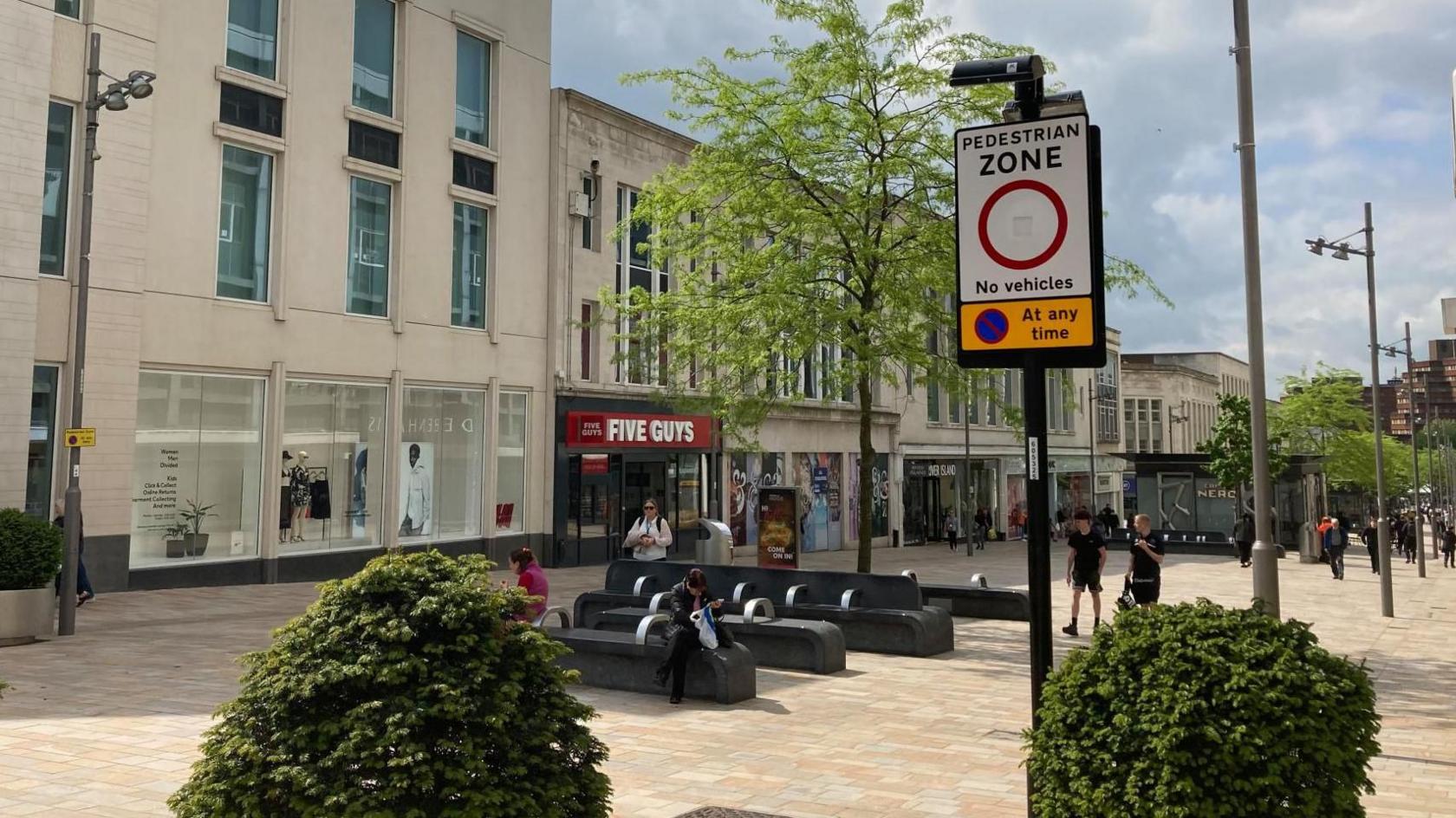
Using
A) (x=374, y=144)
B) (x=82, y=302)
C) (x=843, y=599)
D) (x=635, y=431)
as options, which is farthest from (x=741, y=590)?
(x=635, y=431)

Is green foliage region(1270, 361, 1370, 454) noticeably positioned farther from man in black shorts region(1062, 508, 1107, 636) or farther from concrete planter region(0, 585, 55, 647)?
concrete planter region(0, 585, 55, 647)

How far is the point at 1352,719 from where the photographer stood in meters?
4.66

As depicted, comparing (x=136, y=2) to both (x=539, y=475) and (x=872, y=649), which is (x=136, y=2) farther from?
(x=872, y=649)

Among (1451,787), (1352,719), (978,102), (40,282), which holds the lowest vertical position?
(1451,787)

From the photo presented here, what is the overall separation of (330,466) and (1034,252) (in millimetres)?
20763

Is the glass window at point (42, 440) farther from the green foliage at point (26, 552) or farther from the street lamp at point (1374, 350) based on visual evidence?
the street lamp at point (1374, 350)

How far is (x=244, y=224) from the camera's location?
2169 centimetres

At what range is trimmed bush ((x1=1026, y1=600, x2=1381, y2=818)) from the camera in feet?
14.6

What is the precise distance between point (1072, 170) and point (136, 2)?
19.7 m

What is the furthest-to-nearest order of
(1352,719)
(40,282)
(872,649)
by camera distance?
(40,282) → (872,649) → (1352,719)

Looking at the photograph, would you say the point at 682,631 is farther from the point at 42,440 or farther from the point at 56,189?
the point at 56,189

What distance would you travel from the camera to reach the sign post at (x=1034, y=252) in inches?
212

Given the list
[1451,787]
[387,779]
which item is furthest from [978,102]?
[387,779]

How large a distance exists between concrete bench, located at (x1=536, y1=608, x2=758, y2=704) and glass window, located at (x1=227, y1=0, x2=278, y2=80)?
15216 mm
